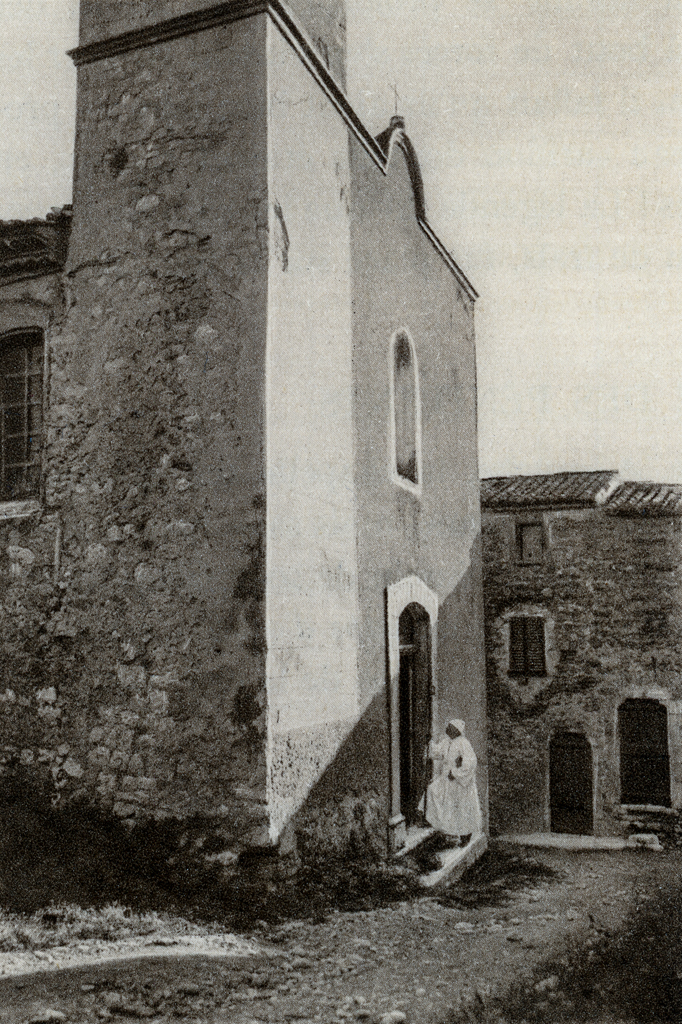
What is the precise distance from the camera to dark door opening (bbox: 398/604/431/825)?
9.17 meters

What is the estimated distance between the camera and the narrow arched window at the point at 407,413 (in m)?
9.70

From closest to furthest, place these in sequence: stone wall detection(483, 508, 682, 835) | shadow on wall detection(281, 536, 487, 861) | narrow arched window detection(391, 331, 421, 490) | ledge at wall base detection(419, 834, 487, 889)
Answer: shadow on wall detection(281, 536, 487, 861)
ledge at wall base detection(419, 834, 487, 889)
narrow arched window detection(391, 331, 421, 490)
stone wall detection(483, 508, 682, 835)

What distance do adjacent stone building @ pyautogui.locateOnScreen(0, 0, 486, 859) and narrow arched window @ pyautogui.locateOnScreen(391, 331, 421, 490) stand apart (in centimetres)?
172

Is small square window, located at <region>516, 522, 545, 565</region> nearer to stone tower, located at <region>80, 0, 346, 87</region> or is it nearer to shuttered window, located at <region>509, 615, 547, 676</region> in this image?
shuttered window, located at <region>509, 615, 547, 676</region>

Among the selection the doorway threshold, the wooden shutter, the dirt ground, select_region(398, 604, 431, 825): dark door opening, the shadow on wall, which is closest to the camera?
the dirt ground

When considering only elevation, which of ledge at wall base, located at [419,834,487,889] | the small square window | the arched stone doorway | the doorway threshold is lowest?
ledge at wall base, located at [419,834,487,889]

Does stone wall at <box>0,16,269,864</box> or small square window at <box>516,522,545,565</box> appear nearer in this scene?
stone wall at <box>0,16,269,864</box>

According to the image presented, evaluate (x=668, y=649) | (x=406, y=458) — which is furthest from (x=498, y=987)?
(x=668, y=649)

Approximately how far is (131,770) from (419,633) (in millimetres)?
4356

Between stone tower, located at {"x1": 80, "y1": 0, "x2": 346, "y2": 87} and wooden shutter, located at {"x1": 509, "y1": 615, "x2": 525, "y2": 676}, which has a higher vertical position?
stone tower, located at {"x1": 80, "y1": 0, "x2": 346, "y2": 87}

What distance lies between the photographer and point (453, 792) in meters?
8.79

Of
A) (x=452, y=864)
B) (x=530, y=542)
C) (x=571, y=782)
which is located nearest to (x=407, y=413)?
(x=452, y=864)

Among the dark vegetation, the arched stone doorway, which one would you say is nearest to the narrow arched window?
the arched stone doorway

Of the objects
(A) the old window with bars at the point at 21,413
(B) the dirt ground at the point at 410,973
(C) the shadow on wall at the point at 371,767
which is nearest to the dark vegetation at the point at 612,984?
(B) the dirt ground at the point at 410,973
